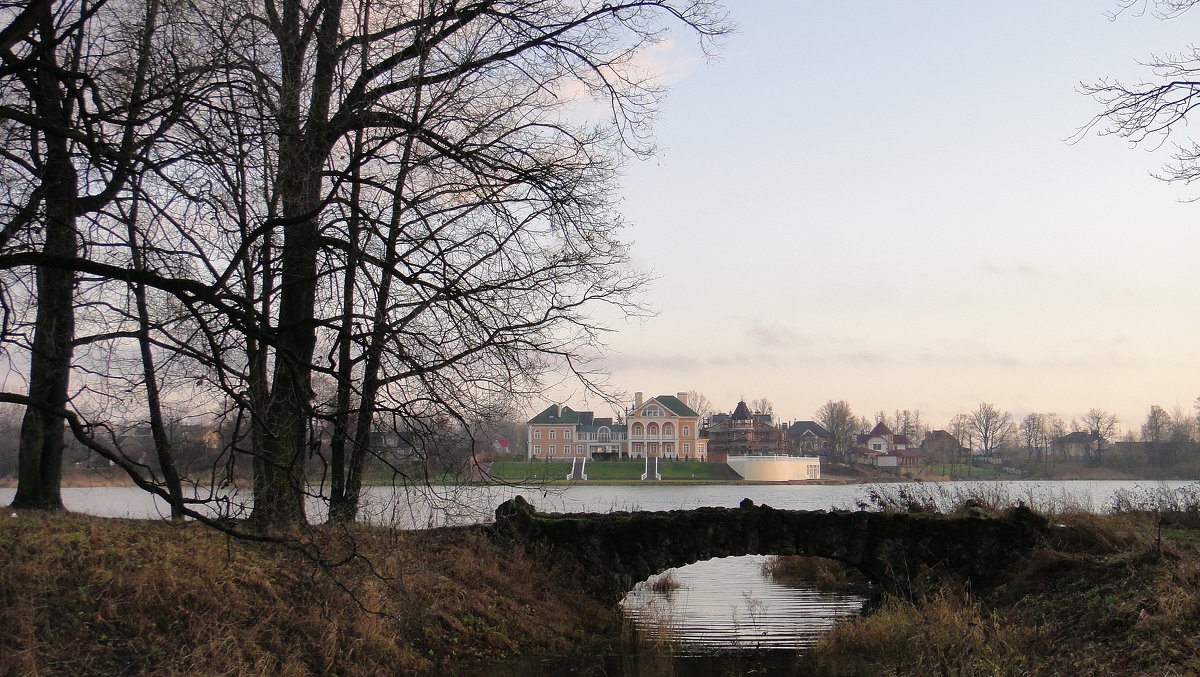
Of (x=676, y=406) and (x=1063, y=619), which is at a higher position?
(x=676, y=406)

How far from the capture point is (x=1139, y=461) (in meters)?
98.4

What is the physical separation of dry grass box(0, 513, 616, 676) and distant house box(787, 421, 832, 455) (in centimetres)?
11416

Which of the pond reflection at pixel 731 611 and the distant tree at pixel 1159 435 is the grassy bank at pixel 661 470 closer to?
the distant tree at pixel 1159 435

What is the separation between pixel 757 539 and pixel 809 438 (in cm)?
12579

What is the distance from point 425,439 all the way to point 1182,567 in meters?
9.43

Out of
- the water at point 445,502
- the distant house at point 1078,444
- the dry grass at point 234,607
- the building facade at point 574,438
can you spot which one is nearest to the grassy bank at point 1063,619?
the water at point 445,502

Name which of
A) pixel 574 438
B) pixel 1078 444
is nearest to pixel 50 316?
pixel 574 438

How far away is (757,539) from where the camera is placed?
17.2 metres

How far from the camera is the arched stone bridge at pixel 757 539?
16.8 meters

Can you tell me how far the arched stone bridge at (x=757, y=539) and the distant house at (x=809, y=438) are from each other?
10969 centimetres

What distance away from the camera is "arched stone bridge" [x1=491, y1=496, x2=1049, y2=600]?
55.0ft

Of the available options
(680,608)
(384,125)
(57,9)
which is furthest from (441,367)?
(680,608)

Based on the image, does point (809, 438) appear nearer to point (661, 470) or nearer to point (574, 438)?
point (574, 438)

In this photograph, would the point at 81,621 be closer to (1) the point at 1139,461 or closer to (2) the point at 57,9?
(2) the point at 57,9
